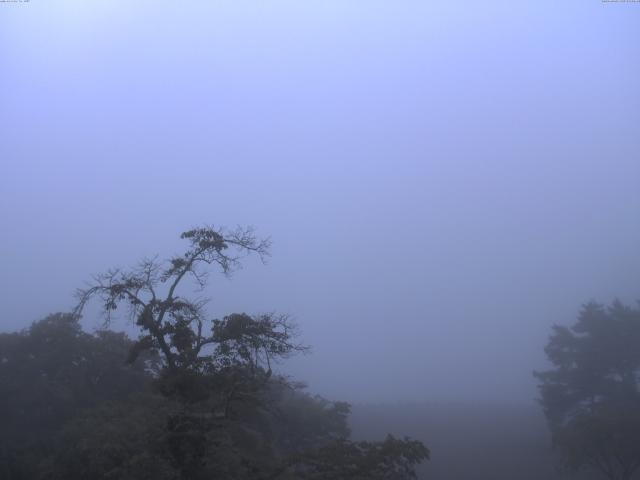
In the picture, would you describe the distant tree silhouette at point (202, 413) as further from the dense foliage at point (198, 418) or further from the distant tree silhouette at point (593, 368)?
the distant tree silhouette at point (593, 368)

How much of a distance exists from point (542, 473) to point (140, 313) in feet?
156

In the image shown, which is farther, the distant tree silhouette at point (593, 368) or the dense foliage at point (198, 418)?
the distant tree silhouette at point (593, 368)

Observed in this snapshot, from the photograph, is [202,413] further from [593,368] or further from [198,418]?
[593,368]

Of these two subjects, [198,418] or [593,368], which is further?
[593,368]

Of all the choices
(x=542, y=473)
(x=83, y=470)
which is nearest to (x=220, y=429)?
(x=83, y=470)

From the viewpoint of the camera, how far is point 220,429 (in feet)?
47.2

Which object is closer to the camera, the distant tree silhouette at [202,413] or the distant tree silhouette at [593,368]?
the distant tree silhouette at [202,413]

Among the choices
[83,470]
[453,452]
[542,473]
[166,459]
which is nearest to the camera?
[166,459]

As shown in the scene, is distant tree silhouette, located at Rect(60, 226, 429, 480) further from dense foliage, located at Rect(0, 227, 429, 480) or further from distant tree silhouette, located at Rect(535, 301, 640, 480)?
distant tree silhouette, located at Rect(535, 301, 640, 480)

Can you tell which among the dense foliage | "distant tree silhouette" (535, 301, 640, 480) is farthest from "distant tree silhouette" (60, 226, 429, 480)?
"distant tree silhouette" (535, 301, 640, 480)

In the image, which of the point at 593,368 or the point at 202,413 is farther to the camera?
the point at 593,368

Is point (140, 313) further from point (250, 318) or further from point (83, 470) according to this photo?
point (83, 470)

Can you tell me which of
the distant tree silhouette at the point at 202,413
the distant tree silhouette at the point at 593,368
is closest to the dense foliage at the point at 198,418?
the distant tree silhouette at the point at 202,413

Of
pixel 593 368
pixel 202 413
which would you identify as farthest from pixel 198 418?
pixel 593 368
